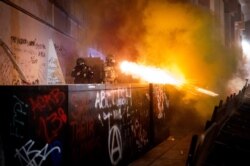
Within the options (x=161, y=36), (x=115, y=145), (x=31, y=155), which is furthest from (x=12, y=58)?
(x=161, y=36)

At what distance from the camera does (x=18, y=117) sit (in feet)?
16.3

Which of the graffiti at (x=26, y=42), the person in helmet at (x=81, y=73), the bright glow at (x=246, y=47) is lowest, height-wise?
the person in helmet at (x=81, y=73)

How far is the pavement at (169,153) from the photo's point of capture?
841cm

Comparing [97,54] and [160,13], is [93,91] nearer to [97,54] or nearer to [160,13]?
[97,54]

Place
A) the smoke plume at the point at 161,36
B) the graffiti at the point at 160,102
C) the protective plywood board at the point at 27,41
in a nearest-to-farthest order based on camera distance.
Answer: the protective plywood board at the point at 27,41 < the graffiti at the point at 160,102 < the smoke plume at the point at 161,36

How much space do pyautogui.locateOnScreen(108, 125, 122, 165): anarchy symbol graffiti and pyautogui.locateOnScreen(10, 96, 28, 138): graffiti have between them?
2.26 m

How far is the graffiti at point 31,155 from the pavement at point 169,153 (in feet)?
11.0

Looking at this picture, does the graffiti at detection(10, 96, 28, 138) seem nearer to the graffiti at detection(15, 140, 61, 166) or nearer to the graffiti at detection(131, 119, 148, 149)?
the graffiti at detection(15, 140, 61, 166)

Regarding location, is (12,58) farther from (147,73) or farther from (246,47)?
(246,47)

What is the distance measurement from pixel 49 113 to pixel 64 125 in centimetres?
31

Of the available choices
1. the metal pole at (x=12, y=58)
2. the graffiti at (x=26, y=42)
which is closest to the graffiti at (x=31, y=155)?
the metal pole at (x=12, y=58)

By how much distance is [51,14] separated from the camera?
11.6 meters

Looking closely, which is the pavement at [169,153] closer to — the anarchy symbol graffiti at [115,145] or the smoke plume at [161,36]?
the anarchy symbol graffiti at [115,145]

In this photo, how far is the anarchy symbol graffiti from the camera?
22.7 ft
